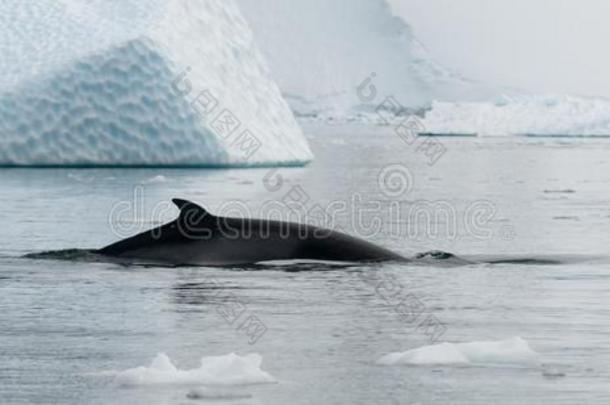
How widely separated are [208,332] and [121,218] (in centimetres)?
933

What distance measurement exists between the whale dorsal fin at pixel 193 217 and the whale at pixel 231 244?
1cm

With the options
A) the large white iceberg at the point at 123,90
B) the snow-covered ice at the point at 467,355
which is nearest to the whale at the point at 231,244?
the snow-covered ice at the point at 467,355

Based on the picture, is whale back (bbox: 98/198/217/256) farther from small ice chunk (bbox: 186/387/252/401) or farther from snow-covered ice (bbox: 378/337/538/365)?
small ice chunk (bbox: 186/387/252/401)

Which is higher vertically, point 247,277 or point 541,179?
point 541,179

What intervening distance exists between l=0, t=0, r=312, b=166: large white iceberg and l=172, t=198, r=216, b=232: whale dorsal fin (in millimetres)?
15189

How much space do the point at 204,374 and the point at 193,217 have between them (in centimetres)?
434

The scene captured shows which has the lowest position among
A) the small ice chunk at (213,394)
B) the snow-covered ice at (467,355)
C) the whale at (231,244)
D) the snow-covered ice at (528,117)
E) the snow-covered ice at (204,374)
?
the small ice chunk at (213,394)

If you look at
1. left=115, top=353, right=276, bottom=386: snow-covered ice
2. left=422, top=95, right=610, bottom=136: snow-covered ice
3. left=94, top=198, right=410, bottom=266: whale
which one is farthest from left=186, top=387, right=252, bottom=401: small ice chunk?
left=422, top=95, right=610, bottom=136: snow-covered ice

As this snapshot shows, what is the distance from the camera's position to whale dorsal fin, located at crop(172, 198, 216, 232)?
10.7 m

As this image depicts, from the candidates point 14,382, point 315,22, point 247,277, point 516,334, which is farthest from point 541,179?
point 315,22

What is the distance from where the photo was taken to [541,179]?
94.1 ft

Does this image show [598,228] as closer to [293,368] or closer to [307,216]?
[307,216]

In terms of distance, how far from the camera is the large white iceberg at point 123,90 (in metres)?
26.2

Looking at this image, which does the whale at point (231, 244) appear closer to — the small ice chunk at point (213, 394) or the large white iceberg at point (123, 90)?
the small ice chunk at point (213, 394)
